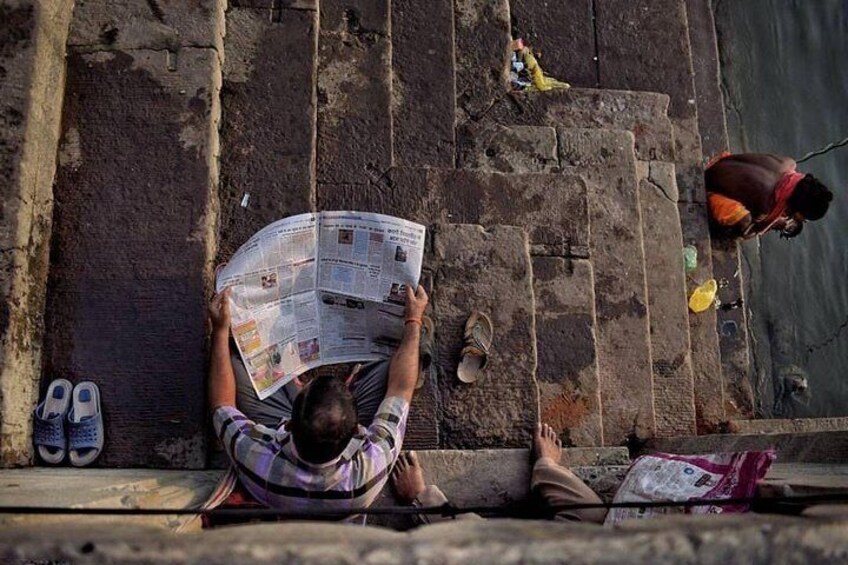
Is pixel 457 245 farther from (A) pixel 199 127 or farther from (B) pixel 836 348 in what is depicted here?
(B) pixel 836 348

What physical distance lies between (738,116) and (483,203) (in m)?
3.01

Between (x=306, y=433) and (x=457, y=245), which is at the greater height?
(x=457, y=245)

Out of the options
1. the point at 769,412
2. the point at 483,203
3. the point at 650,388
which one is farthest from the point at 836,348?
the point at 483,203

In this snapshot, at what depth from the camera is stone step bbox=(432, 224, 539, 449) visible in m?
3.38

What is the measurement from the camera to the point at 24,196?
3141 mm

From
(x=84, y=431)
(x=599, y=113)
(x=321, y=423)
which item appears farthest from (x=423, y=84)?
(x=84, y=431)

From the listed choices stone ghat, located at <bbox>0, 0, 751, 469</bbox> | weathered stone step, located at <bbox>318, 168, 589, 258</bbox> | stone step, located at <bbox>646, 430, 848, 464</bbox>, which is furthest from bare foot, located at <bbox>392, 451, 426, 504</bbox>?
stone step, located at <bbox>646, 430, 848, 464</bbox>

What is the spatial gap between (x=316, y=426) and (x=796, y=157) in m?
4.72

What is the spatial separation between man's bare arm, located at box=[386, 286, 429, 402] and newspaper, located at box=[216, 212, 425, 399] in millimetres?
80

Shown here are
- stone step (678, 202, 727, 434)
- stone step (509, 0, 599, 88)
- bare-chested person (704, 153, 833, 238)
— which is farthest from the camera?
stone step (509, 0, 599, 88)

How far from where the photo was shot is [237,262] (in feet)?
11.0

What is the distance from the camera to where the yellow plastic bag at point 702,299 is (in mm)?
4605

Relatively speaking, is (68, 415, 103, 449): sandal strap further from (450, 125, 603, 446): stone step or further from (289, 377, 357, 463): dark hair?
(450, 125, 603, 446): stone step

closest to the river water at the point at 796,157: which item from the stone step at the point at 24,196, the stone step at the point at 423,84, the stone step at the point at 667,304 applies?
the stone step at the point at 667,304
